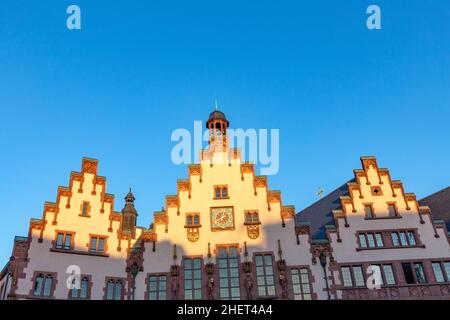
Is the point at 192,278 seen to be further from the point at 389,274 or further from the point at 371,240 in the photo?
the point at 389,274

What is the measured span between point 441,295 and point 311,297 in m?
9.60

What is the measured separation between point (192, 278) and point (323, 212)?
13350mm

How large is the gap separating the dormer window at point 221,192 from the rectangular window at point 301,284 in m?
8.19

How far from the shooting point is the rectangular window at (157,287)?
30942 millimetres

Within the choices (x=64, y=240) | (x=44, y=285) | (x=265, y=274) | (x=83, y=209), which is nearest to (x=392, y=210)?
(x=265, y=274)

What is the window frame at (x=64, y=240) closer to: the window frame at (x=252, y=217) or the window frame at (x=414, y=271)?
the window frame at (x=252, y=217)

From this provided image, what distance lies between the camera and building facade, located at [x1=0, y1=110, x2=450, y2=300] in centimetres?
3045

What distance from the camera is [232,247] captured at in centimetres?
3272

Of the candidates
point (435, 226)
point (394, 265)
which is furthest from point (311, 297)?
point (435, 226)

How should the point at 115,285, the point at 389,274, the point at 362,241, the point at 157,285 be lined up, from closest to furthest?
the point at 115,285 < the point at 157,285 < the point at 389,274 < the point at 362,241
